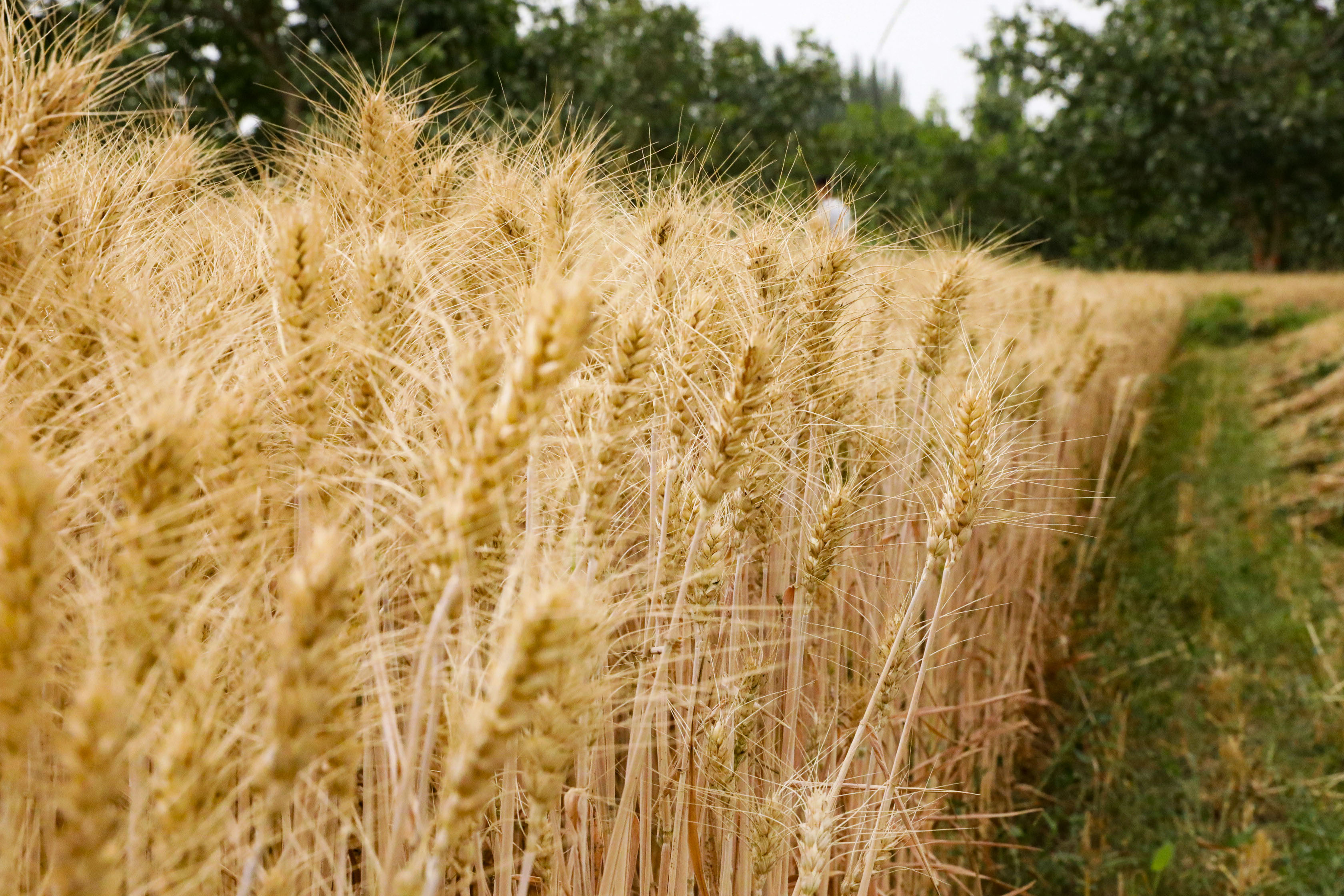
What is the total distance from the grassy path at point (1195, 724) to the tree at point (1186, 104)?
11.2 meters

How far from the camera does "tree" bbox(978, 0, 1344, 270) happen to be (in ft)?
48.9

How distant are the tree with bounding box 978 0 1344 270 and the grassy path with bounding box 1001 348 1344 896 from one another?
36.7 feet

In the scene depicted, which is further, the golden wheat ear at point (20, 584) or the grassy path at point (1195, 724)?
the grassy path at point (1195, 724)

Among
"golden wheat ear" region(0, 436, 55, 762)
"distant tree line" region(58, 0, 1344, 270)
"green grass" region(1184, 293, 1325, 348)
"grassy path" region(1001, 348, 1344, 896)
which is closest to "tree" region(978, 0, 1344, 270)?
"distant tree line" region(58, 0, 1344, 270)

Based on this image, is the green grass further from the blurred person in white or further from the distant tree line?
the blurred person in white

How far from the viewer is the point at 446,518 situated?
582 millimetres

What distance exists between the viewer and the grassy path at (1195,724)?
2.42 metres

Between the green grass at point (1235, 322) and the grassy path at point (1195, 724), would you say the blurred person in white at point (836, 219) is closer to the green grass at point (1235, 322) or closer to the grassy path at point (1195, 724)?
the grassy path at point (1195, 724)

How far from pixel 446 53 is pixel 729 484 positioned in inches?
342

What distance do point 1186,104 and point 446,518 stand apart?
18.3m

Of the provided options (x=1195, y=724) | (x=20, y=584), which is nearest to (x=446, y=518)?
(x=20, y=584)

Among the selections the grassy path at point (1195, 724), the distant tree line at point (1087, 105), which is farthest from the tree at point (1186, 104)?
the grassy path at point (1195, 724)

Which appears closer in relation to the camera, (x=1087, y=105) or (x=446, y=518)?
(x=446, y=518)

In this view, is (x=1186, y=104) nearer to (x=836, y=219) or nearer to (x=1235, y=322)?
(x=1235, y=322)
